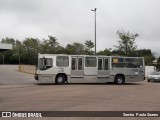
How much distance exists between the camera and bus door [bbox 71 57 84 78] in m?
31.6

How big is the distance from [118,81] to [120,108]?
19.6 metres

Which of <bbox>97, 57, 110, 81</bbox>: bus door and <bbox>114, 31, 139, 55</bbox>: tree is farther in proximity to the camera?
<bbox>114, 31, 139, 55</bbox>: tree

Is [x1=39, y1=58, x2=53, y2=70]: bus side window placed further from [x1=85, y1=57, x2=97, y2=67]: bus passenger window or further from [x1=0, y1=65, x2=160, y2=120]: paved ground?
[x1=0, y1=65, x2=160, y2=120]: paved ground

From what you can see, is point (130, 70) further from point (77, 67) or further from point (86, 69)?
point (77, 67)

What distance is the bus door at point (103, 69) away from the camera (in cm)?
3250

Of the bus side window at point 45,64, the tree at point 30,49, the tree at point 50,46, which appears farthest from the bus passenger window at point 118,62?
the tree at point 30,49

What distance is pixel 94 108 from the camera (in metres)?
13.9

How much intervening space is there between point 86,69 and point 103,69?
1659 millimetres

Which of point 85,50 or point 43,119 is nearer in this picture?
point 43,119

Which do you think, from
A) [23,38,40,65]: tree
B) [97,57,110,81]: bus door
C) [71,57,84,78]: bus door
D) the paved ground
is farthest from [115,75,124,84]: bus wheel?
[23,38,40,65]: tree

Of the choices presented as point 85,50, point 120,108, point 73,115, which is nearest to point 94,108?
point 120,108

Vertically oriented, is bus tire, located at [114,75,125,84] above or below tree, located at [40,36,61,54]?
below

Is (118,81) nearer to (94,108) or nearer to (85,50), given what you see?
(94,108)

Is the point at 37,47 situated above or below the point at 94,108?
above
